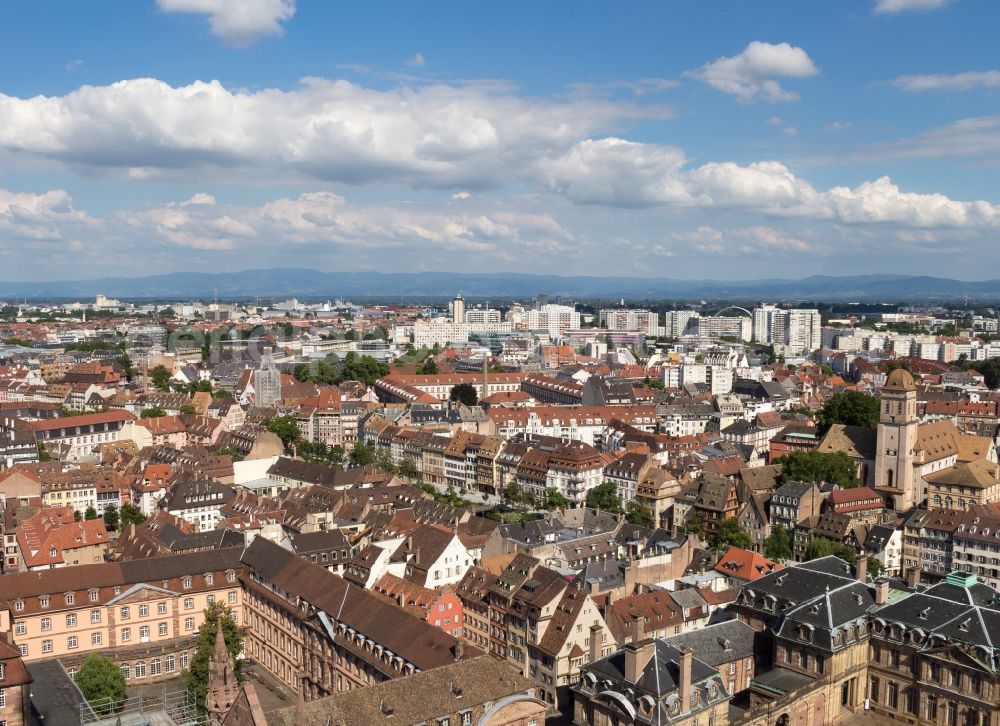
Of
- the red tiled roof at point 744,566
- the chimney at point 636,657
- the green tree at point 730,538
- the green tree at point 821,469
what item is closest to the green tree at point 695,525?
the green tree at point 730,538

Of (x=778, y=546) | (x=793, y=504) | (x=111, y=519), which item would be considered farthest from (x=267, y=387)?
(x=778, y=546)

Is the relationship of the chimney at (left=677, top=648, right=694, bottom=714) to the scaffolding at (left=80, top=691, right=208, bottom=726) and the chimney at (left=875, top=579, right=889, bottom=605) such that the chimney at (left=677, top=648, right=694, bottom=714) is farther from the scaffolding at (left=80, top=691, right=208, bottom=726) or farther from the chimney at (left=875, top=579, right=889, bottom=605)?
the scaffolding at (left=80, top=691, right=208, bottom=726)

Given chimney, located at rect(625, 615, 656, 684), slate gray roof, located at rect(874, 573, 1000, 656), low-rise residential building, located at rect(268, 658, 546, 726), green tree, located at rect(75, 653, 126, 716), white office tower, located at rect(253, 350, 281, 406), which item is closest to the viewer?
low-rise residential building, located at rect(268, 658, 546, 726)

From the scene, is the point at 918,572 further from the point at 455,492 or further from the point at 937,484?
the point at 455,492

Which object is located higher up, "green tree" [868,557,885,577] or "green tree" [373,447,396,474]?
"green tree" [373,447,396,474]

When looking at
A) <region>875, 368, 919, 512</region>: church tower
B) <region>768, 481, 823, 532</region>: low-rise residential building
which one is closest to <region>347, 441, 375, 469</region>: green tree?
<region>768, 481, 823, 532</region>: low-rise residential building
